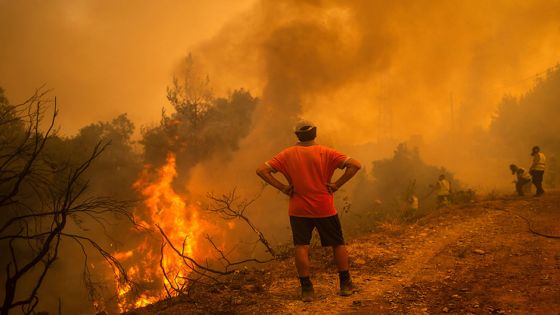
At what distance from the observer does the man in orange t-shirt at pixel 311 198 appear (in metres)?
4.12

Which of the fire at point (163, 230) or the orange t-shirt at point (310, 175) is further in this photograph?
the fire at point (163, 230)

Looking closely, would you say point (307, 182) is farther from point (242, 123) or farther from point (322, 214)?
point (242, 123)

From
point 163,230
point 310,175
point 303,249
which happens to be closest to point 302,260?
point 303,249

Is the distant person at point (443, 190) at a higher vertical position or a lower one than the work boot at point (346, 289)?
higher

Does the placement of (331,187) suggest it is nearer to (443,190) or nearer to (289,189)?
(289,189)

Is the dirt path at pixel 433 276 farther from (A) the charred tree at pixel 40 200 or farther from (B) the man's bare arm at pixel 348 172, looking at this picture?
(A) the charred tree at pixel 40 200

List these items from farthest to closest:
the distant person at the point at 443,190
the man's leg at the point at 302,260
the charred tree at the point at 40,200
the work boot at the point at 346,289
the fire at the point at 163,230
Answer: the fire at the point at 163,230, the distant person at the point at 443,190, the work boot at the point at 346,289, the man's leg at the point at 302,260, the charred tree at the point at 40,200

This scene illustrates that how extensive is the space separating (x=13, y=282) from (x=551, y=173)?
864 inches

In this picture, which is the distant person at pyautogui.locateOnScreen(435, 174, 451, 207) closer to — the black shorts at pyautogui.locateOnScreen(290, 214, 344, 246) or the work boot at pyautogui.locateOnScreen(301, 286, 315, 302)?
the black shorts at pyautogui.locateOnScreen(290, 214, 344, 246)

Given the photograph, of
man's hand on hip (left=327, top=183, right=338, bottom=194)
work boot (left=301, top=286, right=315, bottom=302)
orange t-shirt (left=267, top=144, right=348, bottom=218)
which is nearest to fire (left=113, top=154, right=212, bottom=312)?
work boot (left=301, top=286, right=315, bottom=302)

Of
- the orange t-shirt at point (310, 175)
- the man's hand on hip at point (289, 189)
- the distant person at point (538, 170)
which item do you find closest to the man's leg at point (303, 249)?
the orange t-shirt at point (310, 175)

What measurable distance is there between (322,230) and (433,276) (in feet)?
6.07

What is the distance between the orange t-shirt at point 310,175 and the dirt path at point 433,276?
3.48ft

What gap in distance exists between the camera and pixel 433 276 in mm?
4793
